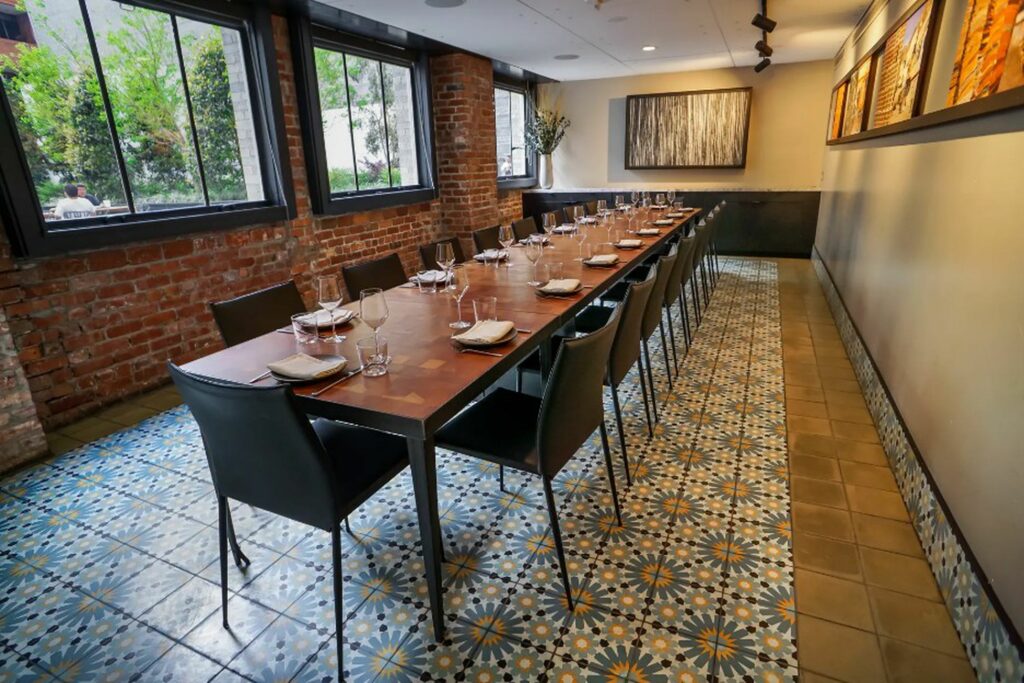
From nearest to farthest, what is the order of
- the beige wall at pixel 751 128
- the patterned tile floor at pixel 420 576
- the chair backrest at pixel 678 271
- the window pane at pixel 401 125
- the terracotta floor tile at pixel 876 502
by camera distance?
the patterned tile floor at pixel 420 576
the terracotta floor tile at pixel 876 502
the chair backrest at pixel 678 271
the window pane at pixel 401 125
the beige wall at pixel 751 128

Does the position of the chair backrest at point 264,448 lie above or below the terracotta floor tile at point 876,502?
above

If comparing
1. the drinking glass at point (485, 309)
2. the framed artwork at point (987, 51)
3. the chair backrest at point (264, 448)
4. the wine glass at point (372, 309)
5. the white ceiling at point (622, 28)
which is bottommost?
the chair backrest at point (264, 448)

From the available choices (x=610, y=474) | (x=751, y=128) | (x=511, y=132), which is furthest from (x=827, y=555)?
(x=511, y=132)

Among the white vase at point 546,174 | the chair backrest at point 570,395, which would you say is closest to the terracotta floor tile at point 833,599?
the chair backrest at point 570,395

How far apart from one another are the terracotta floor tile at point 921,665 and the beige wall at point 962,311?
0.88 feet

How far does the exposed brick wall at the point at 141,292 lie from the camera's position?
2.83 metres

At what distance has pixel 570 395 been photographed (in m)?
1.69

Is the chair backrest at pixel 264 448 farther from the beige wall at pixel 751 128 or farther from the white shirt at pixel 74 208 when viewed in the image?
the beige wall at pixel 751 128

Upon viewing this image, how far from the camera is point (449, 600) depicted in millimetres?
1759

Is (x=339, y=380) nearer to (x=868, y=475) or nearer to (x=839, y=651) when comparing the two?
(x=839, y=651)

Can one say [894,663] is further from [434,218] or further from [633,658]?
[434,218]

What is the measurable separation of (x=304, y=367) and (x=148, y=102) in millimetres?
2883

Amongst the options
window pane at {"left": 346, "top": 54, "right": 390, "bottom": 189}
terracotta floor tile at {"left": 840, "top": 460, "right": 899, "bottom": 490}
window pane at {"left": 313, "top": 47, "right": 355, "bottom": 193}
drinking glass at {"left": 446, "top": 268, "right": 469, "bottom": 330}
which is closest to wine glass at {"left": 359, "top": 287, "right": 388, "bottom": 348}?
drinking glass at {"left": 446, "top": 268, "right": 469, "bottom": 330}

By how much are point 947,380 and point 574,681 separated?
167 cm
